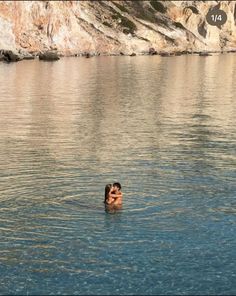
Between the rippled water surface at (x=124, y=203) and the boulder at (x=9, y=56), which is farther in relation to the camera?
the boulder at (x=9, y=56)

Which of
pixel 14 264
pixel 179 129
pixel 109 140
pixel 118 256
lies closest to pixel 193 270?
pixel 118 256

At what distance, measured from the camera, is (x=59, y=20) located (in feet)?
500

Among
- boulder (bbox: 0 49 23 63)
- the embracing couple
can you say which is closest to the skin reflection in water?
the embracing couple

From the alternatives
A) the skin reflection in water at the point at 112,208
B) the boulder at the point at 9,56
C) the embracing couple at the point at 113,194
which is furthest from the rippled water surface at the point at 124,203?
the boulder at the point at 9,56

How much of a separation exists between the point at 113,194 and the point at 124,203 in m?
1.04

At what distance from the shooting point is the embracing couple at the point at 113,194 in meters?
20.1

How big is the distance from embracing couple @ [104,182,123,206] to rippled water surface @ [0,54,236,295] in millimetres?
386

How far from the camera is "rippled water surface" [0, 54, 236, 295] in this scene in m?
15.3

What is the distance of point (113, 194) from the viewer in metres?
20.3

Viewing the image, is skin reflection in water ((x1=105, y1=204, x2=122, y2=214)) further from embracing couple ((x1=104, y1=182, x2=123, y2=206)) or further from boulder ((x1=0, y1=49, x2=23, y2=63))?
boulder ((x1=0, y1=49, x2=23, y2=63))

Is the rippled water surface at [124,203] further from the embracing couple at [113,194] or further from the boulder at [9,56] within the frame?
the boulder at [9,56]

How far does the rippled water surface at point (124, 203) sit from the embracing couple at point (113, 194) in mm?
386

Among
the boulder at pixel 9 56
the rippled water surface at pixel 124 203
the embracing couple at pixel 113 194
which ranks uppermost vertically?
the boulder at pixel 9 56

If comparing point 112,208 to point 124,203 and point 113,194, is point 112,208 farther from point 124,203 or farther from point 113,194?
point 124,203
